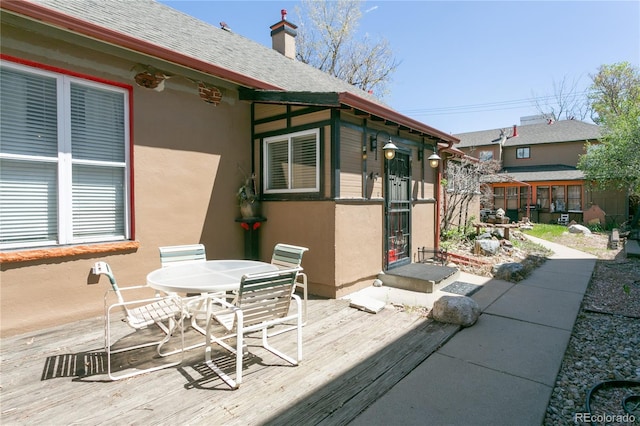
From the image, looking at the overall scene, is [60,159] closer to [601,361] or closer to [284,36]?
[601,361]

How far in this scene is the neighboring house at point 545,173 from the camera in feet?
61.6

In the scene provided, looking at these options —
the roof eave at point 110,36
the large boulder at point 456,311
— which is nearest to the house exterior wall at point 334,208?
A: the roof eave at point 110,36

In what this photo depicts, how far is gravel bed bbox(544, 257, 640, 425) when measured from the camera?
2.43 metres

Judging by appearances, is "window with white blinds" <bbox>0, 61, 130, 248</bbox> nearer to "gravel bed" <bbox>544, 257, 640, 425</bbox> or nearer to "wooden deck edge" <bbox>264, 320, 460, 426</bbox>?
"wooden deck edge" <bbox>264, 320, 460, 426</bbox>

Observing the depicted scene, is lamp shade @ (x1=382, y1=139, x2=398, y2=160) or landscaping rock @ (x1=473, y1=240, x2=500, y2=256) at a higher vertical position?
lamp shade @ (x1=382, y1=139, x2=398, y2=160)

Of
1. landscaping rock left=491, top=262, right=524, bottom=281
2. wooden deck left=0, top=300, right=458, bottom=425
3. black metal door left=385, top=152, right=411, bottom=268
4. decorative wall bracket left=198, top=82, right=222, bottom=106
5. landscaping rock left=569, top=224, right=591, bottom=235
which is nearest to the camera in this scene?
wooden deck left=0, top=300, right=458, bottom=425

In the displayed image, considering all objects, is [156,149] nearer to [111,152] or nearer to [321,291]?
[111,152]

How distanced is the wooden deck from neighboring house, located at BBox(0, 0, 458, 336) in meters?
1.04

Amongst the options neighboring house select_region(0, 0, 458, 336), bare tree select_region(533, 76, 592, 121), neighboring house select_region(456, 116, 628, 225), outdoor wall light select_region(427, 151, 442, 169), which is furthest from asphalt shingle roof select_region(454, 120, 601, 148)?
neighboring house select_region(0, 0, 458, 336)

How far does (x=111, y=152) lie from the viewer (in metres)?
4.39

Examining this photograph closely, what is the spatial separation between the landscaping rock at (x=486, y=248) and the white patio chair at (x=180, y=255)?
7.49 metres

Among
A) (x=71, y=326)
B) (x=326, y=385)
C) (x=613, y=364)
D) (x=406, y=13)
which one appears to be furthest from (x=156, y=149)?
(x=406, y=13)

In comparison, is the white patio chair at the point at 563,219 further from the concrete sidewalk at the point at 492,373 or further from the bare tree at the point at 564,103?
the concrete sidewalk at the point at 492,373

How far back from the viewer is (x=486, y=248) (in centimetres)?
875
